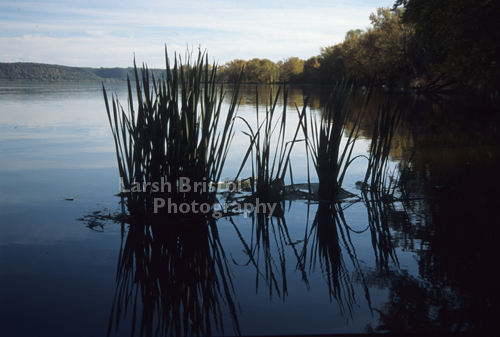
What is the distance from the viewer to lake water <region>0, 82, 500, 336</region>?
66.0 inches

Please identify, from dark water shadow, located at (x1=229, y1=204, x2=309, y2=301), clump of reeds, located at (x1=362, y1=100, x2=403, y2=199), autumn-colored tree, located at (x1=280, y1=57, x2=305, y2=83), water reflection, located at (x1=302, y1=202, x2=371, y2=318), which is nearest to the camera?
water reflection, located at (x1=302, y1=202, x2=371, y2=318)

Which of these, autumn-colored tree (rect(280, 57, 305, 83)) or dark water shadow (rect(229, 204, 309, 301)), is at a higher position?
autumn-colored tree (rect(280, 57, 305, 83))

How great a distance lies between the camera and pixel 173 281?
2.01m

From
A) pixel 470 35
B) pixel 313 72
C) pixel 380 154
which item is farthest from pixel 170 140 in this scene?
pixel 313 72

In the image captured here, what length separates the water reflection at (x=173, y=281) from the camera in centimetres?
166

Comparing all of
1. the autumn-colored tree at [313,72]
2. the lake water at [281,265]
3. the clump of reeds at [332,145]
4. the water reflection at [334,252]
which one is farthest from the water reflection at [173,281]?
the autumn-colored tree at [313,72]

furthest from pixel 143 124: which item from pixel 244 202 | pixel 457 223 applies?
pixel 457 223

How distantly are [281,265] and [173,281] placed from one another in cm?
57

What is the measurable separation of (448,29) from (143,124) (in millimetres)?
10007

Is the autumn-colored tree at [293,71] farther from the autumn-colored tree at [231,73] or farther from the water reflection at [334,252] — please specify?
the water reflection at [334,252]

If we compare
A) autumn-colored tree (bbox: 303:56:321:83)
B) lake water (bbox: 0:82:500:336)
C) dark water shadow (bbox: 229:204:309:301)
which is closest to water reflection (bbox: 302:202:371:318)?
lake water (bbox: 0:82:500:336)

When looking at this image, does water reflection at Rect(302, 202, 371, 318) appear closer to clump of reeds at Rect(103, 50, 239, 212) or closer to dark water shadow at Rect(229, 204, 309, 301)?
dark water shadow at Rect(229, 204, 309, 301)

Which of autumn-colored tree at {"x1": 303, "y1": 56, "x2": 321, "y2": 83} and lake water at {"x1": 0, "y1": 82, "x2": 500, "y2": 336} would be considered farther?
autumn-colored tree at {"x1": 303, "y1": 56, "x2": 321, "y2": 83}

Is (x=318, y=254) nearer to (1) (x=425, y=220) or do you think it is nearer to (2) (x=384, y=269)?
(2) (x=384, y=269)
